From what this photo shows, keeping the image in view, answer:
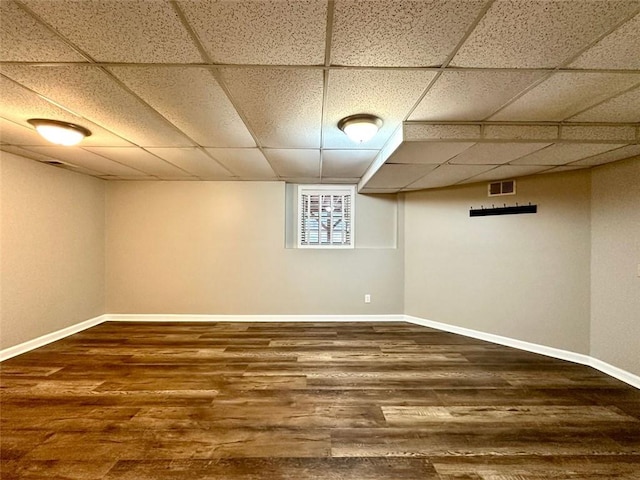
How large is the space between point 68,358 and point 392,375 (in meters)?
3.53

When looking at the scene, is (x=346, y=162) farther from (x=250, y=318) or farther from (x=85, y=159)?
(x=85, y=159)

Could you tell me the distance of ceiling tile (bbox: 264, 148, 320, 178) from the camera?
120 inches

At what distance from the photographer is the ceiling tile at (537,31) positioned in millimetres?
1145

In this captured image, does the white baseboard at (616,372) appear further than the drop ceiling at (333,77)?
Yes

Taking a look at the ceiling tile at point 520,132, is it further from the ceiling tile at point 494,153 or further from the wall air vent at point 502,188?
the wall air vent at point 502,188

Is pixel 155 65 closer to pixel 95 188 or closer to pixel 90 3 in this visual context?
pixel 90 3

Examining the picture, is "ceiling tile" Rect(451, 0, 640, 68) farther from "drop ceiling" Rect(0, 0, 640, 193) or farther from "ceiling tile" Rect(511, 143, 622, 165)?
"ceiling tile" Rect(511, 143, 622, 165)

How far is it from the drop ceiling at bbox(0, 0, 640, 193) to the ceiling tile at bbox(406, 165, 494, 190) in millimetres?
136

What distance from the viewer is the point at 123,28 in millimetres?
1286

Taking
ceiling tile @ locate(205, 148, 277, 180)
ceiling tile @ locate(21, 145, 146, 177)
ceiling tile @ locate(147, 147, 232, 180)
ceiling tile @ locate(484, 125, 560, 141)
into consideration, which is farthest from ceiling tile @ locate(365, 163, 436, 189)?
ceiling tile @ locate(21, 145, 146, 177)

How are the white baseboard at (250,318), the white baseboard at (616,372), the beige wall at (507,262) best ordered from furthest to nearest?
the white baseboard at (250,318) → the beige wall at (507,262) → the white baseboard at (616,372)

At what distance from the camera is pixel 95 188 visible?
14.3 ft

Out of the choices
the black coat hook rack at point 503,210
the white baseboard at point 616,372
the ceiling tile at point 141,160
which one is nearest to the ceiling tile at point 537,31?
the black coat hook rack at point 503,210

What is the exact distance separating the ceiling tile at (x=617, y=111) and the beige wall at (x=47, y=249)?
5500mm
